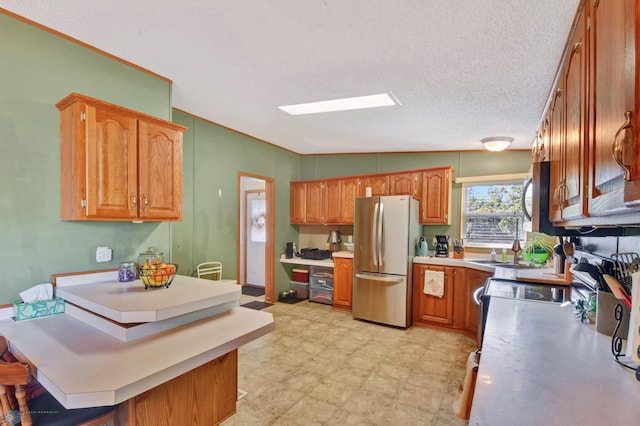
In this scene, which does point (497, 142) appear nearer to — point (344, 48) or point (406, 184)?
point (406, 184)

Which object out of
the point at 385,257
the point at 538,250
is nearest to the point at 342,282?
the point at 385,257

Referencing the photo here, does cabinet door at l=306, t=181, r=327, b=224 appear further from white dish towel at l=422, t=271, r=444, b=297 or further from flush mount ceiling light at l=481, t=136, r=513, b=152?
flush mount ceiling light at l=481, t=136, r=513, b=152

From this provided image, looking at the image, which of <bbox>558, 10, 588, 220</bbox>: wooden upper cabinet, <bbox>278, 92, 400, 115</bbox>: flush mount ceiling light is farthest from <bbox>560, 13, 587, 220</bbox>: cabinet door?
<bbox>278, 92, 400, 115</bbox>: flush mount ceiling light

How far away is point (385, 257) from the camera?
13.5ft

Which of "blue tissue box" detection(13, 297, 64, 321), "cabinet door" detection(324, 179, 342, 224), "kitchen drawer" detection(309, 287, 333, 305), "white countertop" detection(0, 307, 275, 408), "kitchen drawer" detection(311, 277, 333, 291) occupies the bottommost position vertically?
"kitchen drawer" detection(309, 287, 333, 305)

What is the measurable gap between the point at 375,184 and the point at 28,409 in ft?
14.0

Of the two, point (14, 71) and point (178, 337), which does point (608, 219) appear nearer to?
point (178, 337)

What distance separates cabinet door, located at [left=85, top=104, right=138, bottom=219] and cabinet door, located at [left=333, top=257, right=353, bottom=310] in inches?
122

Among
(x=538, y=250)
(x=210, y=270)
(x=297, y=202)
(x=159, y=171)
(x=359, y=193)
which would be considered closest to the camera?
(x=159, y=171)

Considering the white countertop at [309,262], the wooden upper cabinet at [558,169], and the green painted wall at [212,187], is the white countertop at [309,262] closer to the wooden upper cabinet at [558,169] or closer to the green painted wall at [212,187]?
the green painted wall at [212,187]

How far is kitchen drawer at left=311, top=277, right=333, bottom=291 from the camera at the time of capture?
5.11 m

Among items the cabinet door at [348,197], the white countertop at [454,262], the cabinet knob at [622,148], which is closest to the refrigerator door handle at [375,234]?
the white countertop at [454,262]

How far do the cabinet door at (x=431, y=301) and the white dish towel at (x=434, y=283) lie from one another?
1.6 inches

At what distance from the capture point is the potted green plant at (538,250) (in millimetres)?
3605
